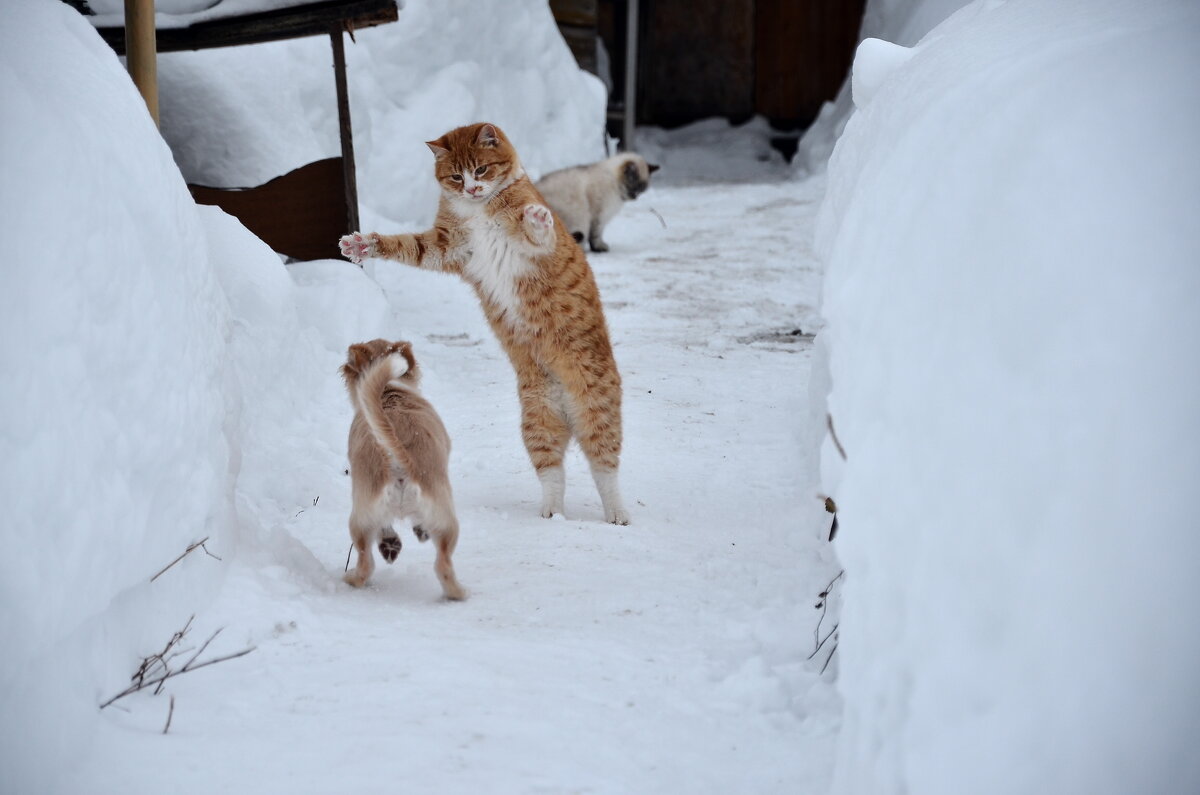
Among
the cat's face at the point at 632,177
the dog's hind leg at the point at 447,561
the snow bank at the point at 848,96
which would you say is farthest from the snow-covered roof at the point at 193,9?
the snow bank at the point at 848,96

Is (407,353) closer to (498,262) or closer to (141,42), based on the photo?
(498,262)

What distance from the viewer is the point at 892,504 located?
5.76 feet

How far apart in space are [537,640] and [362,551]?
0.73 metres

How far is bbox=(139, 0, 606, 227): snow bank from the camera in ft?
23.7

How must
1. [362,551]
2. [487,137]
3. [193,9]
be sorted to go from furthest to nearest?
1. [193,9]
2. [487,137]
3. [362,551]

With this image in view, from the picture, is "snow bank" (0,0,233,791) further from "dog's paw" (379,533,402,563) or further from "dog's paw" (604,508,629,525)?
"dog's paw" (604,508,629,525)

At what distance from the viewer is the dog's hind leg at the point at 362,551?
Answer: 3.24 meters

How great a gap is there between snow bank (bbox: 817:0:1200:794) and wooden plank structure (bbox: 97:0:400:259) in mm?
4947

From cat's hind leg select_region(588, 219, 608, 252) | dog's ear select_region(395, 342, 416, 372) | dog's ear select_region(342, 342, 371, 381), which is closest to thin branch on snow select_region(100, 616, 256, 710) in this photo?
dog's ear select_region(342, 342, 371, 381)

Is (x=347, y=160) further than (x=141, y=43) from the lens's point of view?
Yes

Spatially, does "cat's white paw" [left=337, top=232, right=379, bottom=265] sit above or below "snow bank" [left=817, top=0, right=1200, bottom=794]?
below

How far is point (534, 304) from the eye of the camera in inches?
168

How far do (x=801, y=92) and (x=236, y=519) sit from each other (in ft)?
45.7

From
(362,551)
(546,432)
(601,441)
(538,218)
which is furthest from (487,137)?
(362,551)
